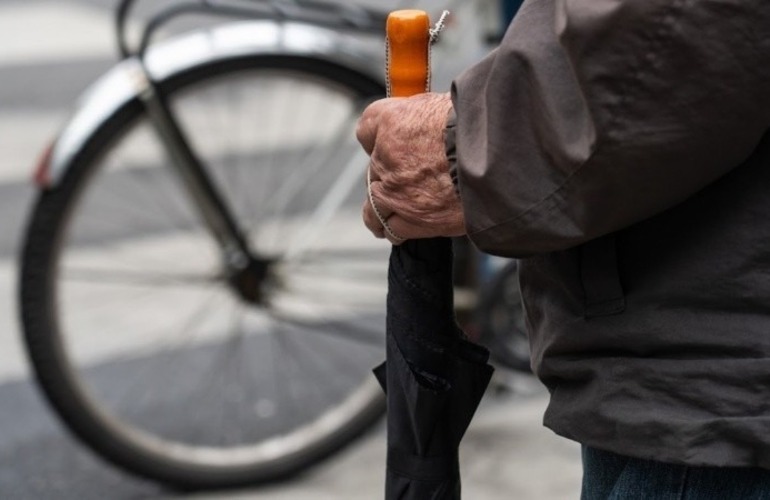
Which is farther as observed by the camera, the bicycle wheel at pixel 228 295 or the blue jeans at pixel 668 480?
the bicycle wheel at pixel 228 295

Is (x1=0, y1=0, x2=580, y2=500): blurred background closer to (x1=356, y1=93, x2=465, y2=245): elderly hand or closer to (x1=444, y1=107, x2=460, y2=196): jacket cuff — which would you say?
(x1=356, y1=93, x2=465, y2=245): elderly hand

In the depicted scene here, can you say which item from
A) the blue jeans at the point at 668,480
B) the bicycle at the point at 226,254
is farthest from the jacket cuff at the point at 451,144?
the bicycle at the point at 226,254

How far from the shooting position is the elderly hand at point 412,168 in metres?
1.73

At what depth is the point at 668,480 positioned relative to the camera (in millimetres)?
1672

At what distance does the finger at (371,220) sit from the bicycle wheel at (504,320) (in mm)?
1893

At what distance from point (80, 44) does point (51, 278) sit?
5989 mm

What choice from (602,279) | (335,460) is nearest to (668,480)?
(602,279)

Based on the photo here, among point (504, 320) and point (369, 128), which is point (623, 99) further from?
point (504, 320)

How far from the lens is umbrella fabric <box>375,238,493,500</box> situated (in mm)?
1875

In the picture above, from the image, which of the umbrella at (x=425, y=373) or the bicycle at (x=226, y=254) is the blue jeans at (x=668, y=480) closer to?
the umbrella at (x=425, y=373)

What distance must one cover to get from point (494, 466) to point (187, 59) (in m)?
1.29

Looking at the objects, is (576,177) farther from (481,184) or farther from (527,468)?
(527,468)

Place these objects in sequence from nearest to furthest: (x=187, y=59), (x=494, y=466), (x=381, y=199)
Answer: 1. (x=381, y=199)
2. (x=187, y=59)
3. (x=494, y=466)

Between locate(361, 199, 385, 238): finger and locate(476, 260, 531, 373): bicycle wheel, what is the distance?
1.89 m
